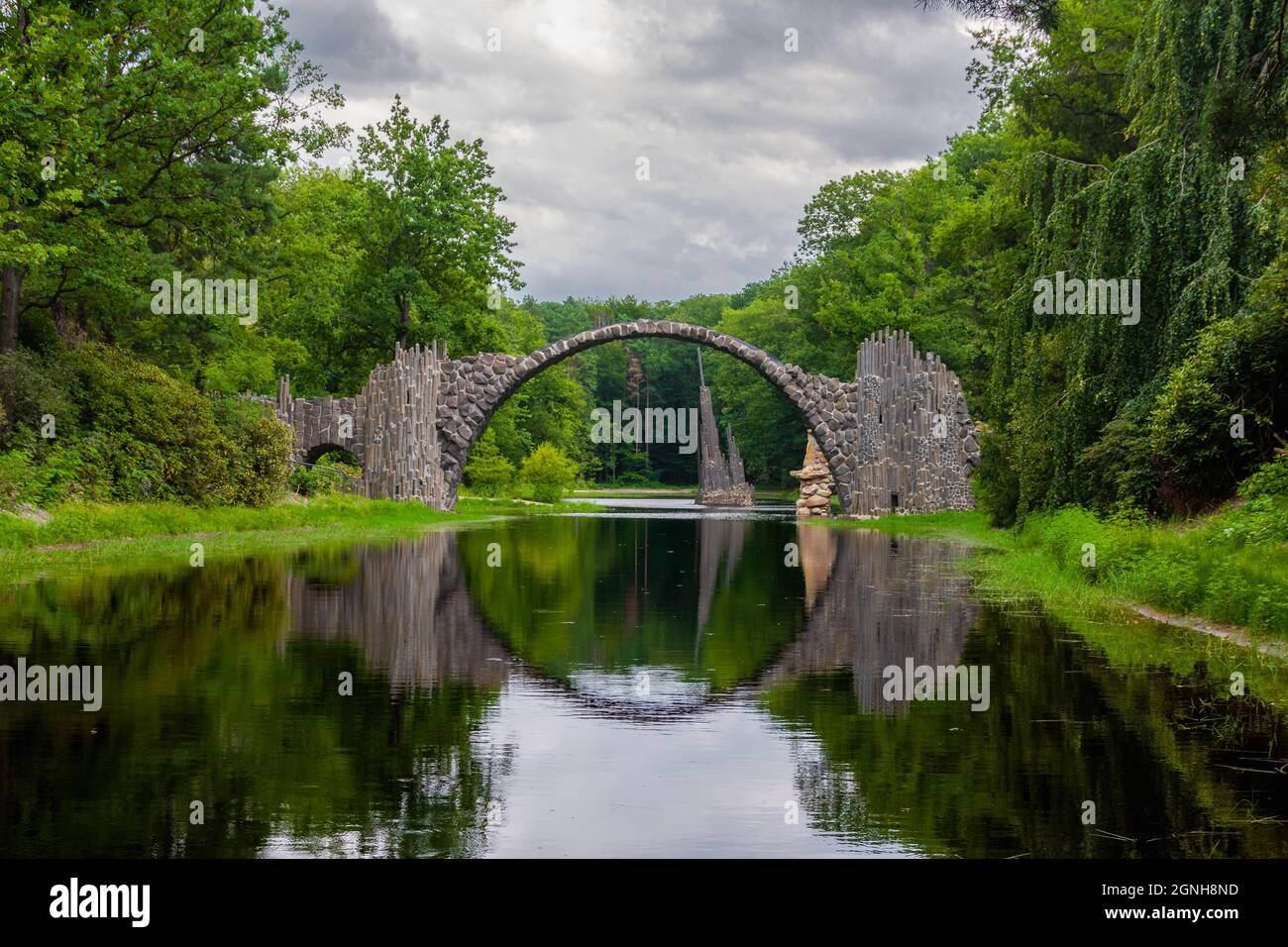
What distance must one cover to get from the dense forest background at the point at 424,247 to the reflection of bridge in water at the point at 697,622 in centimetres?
354

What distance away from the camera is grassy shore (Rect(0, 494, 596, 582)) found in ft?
66.0

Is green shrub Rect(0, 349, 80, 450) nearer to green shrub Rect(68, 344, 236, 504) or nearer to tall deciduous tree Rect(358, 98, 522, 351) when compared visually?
green shrub Rect(68, 344, 236, 504)

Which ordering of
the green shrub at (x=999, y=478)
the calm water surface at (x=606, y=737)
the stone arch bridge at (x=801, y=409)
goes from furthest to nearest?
the stone arch bridge at (x=801, y=409), the green shrub at (x=999, y=478), the calm water surface at (x=606, y=737)

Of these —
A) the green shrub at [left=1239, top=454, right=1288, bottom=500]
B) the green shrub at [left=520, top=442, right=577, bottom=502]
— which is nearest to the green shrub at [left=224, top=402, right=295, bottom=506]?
the green shrub at [left=1239, top=454, right=1288, bottom=500]

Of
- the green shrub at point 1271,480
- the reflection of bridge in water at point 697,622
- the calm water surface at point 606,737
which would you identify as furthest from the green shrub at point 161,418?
the green shrub at point 1271,480

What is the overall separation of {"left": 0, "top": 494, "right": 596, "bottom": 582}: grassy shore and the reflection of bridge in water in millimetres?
3010

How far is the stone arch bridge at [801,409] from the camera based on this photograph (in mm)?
44875

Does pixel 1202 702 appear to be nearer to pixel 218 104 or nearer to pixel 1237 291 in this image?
pixel 1237 291

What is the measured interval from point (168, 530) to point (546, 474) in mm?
37045

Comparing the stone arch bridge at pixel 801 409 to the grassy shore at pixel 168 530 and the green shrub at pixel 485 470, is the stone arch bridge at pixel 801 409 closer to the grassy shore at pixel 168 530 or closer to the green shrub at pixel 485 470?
the grassy shore at pixel 168 530
